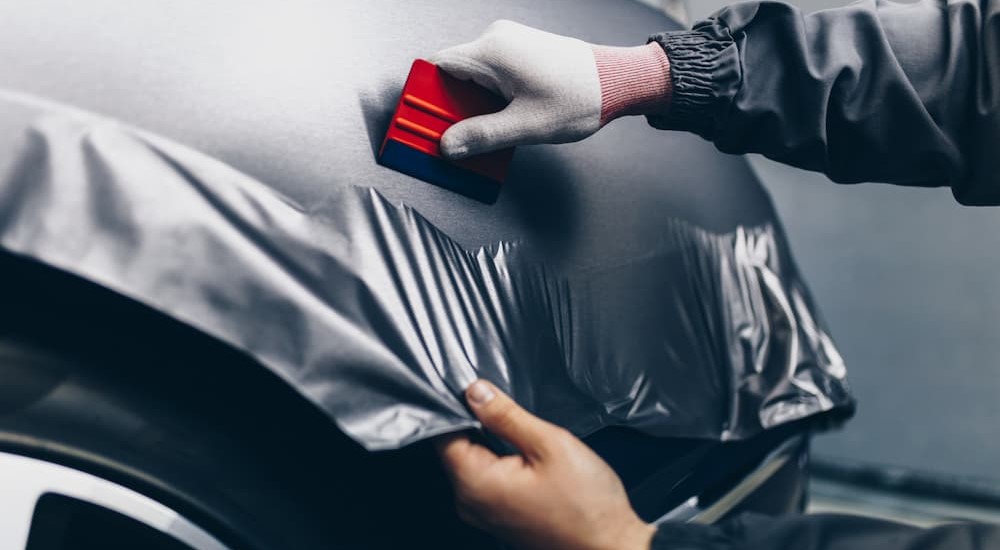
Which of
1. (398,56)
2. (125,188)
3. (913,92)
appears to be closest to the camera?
(125,188)

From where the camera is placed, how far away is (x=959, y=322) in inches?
73.9

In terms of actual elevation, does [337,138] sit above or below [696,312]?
above

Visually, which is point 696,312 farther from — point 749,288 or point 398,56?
point 398,56

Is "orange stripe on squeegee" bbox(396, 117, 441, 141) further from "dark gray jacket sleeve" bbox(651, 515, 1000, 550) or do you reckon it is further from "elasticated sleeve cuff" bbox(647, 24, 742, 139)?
"dark gray jacket sleeve" bbox(651, 515, 1000, 550)

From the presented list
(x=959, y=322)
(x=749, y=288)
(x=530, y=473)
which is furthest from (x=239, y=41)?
(x=959, y=322)

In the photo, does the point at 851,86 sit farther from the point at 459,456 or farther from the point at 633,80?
the point at 459,456

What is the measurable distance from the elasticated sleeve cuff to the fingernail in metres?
0.33

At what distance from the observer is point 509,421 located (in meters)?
0.60

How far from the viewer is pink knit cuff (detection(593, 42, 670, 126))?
2.40ft

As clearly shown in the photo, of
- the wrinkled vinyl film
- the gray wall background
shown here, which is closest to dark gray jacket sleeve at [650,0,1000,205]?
the wrinkled vinyl film

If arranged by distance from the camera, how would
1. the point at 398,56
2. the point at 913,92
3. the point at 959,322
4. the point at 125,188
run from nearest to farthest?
the point at 125,188
the point at 398,56
the point at 913,92
the point at 959,322

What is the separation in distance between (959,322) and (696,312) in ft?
4.45

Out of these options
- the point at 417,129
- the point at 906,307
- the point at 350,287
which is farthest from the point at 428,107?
the point at 906,307

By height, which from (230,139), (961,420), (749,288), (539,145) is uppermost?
(230,139)
